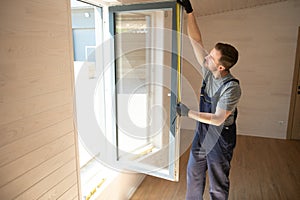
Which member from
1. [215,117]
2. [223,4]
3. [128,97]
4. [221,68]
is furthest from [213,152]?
[223,4]

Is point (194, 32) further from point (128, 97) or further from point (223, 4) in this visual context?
point (223, 4)

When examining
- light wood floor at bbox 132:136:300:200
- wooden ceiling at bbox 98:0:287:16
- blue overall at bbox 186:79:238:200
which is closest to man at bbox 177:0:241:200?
blue overall at bbox 186:79:238:200

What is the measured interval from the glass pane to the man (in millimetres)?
383

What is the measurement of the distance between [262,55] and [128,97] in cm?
279

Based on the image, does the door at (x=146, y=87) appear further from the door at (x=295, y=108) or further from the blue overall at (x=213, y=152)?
the door at (x=295, y=108)

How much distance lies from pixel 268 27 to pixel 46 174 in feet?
13.6

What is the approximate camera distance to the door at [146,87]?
2172mm

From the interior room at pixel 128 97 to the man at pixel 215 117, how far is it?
0.19m

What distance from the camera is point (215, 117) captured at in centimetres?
186

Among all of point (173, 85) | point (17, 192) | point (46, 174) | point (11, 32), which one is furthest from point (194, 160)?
point (11, 32)

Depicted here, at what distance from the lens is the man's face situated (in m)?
1.86

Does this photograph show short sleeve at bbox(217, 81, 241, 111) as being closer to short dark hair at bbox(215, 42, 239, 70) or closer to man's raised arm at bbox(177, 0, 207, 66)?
short dark hair at bbox(215, 42, 239, 70)

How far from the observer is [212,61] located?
1933mm

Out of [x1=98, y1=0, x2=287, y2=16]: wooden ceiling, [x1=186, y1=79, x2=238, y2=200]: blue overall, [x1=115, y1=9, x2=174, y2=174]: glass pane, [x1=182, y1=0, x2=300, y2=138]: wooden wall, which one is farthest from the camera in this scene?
[x1=182, y1=0, x2=300, y2=138]: wooden wall
